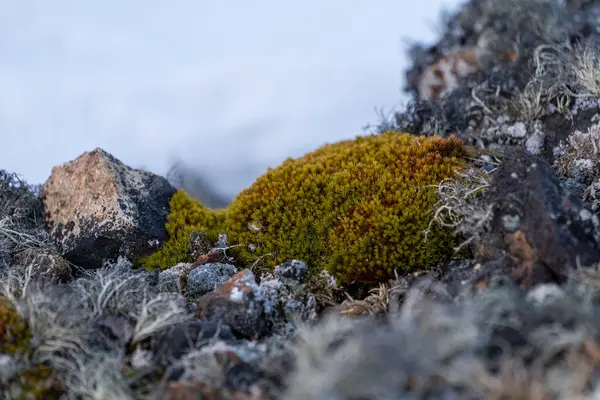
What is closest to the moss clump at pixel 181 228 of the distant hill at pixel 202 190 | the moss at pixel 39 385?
the moss at pixel 39 385

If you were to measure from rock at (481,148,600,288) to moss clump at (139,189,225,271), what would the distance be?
2927 mm

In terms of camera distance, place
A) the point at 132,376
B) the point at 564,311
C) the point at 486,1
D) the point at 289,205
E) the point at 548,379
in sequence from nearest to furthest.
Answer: the point at 548,379, the point at 564,311, the point at 132,376, the point at 289,205, the point at 486,1

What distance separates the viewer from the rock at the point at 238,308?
4.13 metres

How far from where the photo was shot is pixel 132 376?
352 cm

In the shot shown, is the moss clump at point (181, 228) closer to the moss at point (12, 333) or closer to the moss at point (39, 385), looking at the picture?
the moss at point (12, 333)

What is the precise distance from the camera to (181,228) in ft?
19.5

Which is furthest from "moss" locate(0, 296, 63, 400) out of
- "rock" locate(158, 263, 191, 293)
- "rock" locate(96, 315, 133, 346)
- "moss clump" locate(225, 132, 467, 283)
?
"moss clump" locate(225, 132, 467, 283)

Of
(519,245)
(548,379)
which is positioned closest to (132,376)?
(548,379)

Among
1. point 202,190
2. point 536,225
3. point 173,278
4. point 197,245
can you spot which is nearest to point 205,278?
point 173,278

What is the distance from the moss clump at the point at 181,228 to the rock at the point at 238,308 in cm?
138

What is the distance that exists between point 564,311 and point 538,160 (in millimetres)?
1509

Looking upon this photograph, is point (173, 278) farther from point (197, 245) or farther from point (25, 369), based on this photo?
point (25, 369)

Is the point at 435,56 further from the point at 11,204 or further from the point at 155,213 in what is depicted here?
the point at 11,204

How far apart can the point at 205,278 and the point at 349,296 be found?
133 cm
